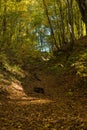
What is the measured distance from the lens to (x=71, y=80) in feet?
48.5

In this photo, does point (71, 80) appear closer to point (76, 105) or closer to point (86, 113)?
point (76, 105)

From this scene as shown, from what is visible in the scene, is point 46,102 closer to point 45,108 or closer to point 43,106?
point 43,106

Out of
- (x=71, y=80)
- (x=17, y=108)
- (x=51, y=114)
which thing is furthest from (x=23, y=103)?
(x=71, y=80)

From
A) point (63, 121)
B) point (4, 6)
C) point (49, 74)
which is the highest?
point (4, 6)

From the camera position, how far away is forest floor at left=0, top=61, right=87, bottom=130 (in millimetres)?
7469

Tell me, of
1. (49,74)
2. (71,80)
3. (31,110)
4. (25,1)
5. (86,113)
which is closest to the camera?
(86,113)

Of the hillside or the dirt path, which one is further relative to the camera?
the hillside

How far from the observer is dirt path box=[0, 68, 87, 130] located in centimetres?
743

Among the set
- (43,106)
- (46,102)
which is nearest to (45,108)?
(43,106)

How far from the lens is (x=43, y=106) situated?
9703 millimetres

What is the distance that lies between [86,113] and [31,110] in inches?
78.9

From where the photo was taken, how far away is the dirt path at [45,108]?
7.43 meters

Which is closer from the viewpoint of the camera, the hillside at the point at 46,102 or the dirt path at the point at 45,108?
the dirt path at the point at 45,108

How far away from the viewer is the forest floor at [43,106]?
747 cm
